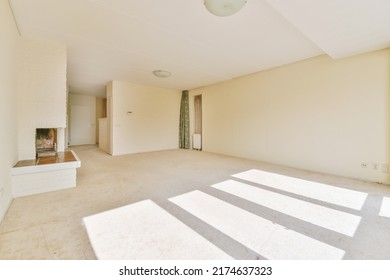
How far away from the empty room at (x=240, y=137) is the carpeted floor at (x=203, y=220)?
0.06 feet

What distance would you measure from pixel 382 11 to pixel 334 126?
2.20 m

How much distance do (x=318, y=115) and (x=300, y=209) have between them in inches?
108

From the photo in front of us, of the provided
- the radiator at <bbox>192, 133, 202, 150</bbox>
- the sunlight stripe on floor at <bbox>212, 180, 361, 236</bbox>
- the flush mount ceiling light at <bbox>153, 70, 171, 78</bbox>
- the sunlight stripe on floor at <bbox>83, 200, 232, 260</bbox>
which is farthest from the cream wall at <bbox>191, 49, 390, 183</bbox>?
the sunlight stripe on floor at <bbox>83, 200, 232, 260</bbox>

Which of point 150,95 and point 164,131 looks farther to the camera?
point 164,131

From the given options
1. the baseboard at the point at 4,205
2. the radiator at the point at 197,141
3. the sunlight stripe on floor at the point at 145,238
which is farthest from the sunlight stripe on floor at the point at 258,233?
the radiator at the point at 197,141

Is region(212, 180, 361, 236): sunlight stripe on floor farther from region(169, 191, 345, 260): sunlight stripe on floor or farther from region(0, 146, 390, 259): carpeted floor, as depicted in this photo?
region(169, 191, 345, 260): sunlight stripe on floor

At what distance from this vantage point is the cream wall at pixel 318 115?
3.35 m

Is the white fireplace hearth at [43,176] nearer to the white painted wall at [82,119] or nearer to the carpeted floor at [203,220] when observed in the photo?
the carpeted floor at [203,220]

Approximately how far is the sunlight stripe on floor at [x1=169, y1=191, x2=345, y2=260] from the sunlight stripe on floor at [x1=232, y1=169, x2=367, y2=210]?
1.19 meters

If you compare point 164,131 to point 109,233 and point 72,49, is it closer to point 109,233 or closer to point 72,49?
point 72,49

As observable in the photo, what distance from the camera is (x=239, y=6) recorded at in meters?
2.29

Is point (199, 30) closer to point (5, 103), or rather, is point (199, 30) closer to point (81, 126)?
point (5, 103)

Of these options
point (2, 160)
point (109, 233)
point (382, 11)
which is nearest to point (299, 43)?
point (382, 11)

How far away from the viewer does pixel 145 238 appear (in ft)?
5.50
